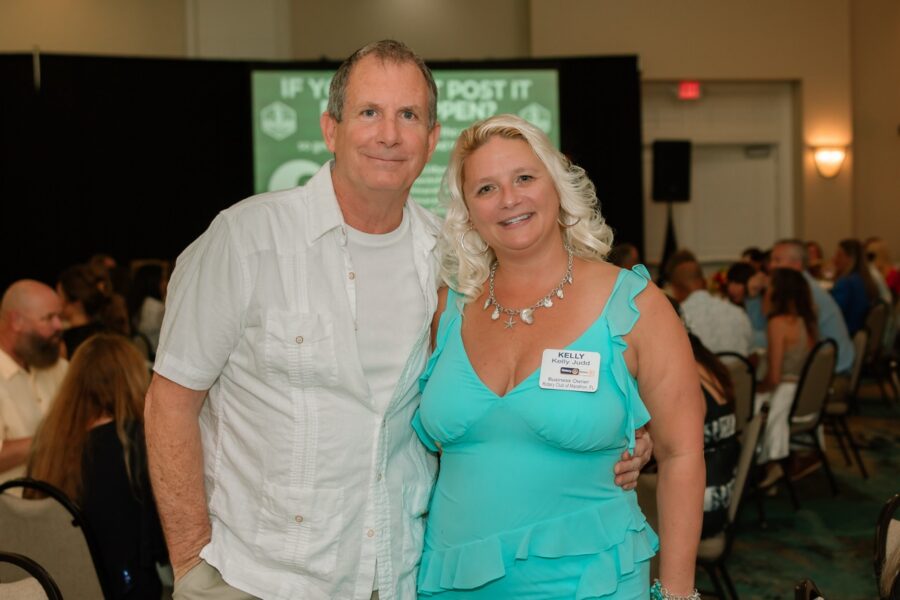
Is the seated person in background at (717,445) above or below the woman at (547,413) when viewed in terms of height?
below

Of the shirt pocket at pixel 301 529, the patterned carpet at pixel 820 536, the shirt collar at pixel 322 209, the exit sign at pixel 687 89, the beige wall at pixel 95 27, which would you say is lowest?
the patterned carpet at pixel 820 536

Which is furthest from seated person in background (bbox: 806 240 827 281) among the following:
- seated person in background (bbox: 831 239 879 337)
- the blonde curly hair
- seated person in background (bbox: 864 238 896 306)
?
the blonde curly hair

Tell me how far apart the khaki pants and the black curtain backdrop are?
8.62 metres

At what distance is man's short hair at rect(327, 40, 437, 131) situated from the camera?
82.1 inches

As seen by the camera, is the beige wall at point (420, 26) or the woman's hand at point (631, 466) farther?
the beige wall at point (420, 26)

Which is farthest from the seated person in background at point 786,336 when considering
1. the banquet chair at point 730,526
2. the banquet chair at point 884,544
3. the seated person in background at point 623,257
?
the banquet chair at point 884,544

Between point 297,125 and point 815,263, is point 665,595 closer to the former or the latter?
point 297,125

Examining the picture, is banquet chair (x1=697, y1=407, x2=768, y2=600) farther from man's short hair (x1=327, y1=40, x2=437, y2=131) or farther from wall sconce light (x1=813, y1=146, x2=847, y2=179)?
wall sconce light (x1=813, y1=146, x2=847, y2=179)

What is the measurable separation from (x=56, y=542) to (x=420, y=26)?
35.3ft

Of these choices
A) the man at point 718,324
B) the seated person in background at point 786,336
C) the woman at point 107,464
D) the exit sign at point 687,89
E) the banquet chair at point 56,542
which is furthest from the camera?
the exit sign at point 687,89

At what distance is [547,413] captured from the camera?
6.85 ft

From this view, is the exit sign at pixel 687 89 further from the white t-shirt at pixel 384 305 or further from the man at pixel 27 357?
the white t-shirt at pixel 384 305

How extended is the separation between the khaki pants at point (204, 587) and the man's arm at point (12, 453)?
Answer: 7.09 ft

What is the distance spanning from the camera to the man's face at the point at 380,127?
6.78 ft
